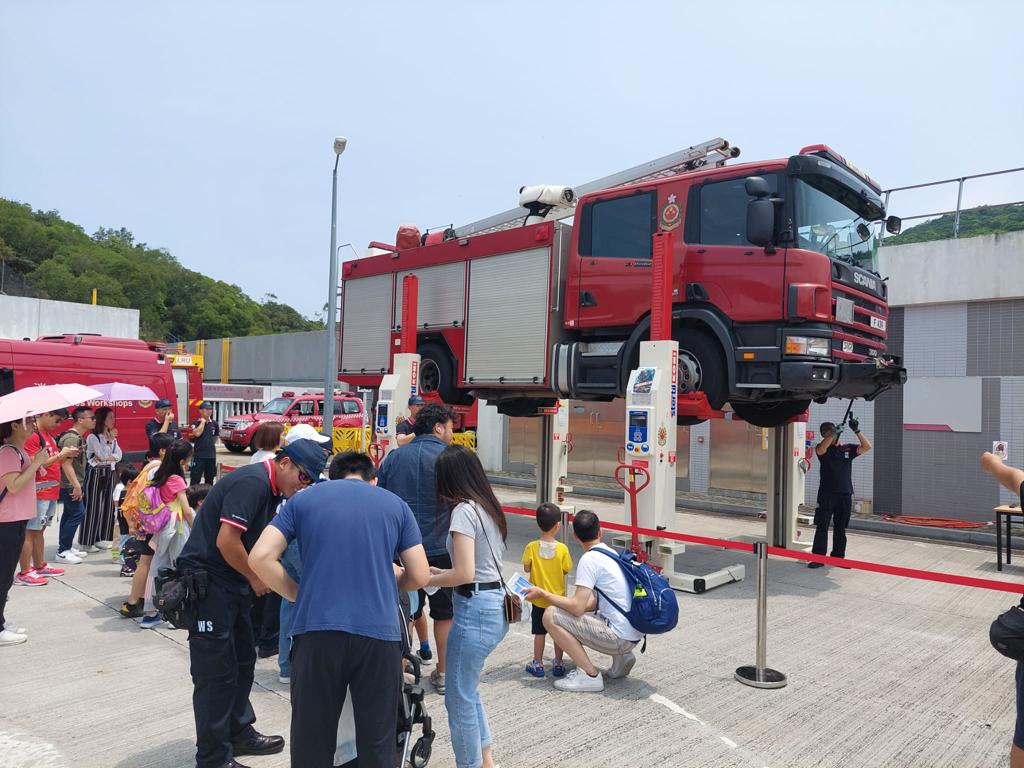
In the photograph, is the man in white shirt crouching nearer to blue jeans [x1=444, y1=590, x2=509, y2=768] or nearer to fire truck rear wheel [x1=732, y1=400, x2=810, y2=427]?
blue jeans [x1=444, y1=590, x2=509, y2=768]

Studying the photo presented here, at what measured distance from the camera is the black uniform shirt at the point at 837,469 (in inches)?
329

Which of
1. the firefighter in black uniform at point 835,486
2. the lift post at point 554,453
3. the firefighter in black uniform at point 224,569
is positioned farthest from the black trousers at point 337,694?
the lift post at point 554,453

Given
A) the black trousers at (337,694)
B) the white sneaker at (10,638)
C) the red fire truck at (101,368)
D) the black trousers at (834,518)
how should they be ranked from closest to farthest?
the black trousers at (337,694), the white sneaker at (10,638), the black trousers at (834,518), the red fire truck at (101,368)

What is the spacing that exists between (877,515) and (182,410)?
46.5 ft

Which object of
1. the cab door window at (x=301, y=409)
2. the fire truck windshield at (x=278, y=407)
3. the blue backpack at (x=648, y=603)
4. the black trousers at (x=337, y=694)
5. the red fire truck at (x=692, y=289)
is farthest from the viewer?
the fire truck windshield at (x=278, y=407)

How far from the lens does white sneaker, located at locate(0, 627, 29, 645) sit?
5230 millimetres

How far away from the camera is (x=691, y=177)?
7.76 meters

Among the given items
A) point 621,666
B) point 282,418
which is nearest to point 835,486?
point 621,666

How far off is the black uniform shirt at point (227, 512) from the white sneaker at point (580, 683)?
225cm

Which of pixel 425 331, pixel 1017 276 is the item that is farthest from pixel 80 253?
pixel 1017 276

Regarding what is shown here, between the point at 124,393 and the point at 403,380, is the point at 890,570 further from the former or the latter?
the point at 124,393

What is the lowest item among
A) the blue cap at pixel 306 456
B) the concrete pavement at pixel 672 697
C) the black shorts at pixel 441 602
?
the concrete pavement at pixel 672 697

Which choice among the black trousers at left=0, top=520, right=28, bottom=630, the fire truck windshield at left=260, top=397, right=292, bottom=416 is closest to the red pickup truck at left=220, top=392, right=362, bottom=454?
the fire truck windshield at left=260, top=397, right=292, bottom=416

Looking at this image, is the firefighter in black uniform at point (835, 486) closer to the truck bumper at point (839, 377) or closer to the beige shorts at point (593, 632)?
the truck bumper at point (839, 377)
